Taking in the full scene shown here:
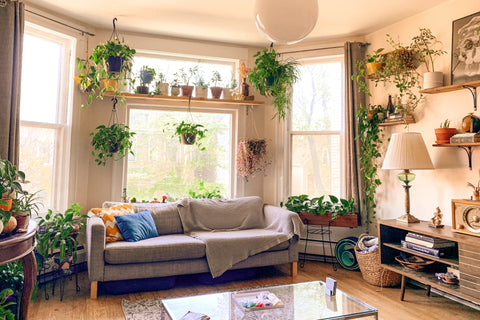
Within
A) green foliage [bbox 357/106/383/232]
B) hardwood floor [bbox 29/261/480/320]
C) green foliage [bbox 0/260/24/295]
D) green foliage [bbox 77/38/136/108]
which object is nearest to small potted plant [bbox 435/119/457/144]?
green foliage [bbox 357/106/383/232]

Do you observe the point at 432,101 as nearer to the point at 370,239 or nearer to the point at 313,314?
the point at 370,239

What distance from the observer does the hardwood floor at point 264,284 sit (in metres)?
2.69

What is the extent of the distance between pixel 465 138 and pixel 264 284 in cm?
218

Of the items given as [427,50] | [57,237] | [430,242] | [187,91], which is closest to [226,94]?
[187,91]

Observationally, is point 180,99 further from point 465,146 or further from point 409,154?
point 465,146

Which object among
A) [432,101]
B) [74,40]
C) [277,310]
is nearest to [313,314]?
[277,310]

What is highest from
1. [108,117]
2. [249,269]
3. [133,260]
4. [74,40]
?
[74,40]

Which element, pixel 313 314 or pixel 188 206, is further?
pixel 188 206

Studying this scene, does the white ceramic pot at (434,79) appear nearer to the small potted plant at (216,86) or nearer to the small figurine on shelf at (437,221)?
the small figurine on shelf at (437,221)

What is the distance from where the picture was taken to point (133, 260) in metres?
3.01

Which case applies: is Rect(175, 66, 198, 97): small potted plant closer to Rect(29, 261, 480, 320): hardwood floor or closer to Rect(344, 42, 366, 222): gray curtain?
Rect(344, 42, 366, 222): gray curtain

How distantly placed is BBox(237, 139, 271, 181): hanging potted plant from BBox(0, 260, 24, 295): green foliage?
2.49 metres

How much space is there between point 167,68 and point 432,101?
2949 millimetres

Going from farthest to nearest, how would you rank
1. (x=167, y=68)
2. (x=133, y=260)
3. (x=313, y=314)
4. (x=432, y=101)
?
(x=167, y=68), (x=432, y=101), (x=133, y=260), (x=313, y=314)
